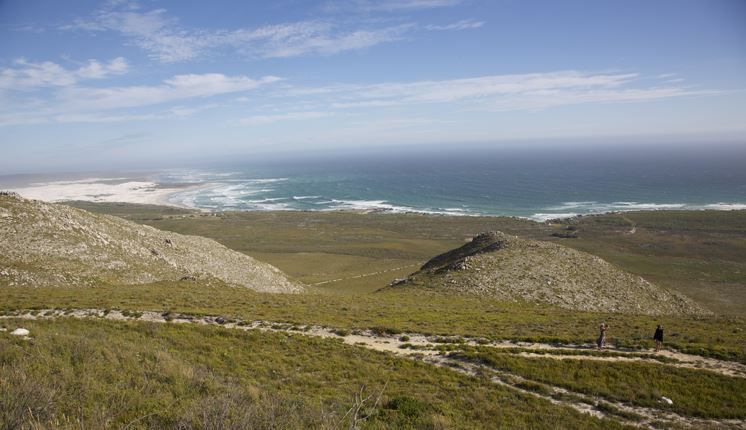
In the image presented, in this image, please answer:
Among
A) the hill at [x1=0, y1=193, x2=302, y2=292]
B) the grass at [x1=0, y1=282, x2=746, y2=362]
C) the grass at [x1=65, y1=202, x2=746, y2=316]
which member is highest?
the hill at [x1=0, y1=193, x2=302, y2=292]

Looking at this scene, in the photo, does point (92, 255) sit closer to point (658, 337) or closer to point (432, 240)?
point (658, 337)

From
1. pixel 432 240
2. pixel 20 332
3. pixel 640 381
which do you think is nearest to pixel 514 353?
pixel 640 381

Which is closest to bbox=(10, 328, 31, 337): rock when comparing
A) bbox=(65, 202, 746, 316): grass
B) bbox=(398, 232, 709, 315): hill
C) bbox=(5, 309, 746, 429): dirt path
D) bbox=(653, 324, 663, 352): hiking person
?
bbox=(5, 309, 746, 429): dirt path

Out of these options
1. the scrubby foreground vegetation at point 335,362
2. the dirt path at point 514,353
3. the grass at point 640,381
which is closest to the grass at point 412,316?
the scrubby foreground vegetation at point 335,362

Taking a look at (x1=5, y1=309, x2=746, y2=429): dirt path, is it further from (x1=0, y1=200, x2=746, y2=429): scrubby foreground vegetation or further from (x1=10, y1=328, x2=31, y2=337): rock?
(x1=10, y1=328, x2=31, y2=337): rock

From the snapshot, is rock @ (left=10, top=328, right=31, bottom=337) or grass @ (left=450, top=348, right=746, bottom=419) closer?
grass @ (left=450, top=348, right=746, bottom=419)

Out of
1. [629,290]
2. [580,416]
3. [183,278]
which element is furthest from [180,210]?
[580,416]

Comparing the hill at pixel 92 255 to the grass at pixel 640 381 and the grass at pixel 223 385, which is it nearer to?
the grass at pixel 223 385
